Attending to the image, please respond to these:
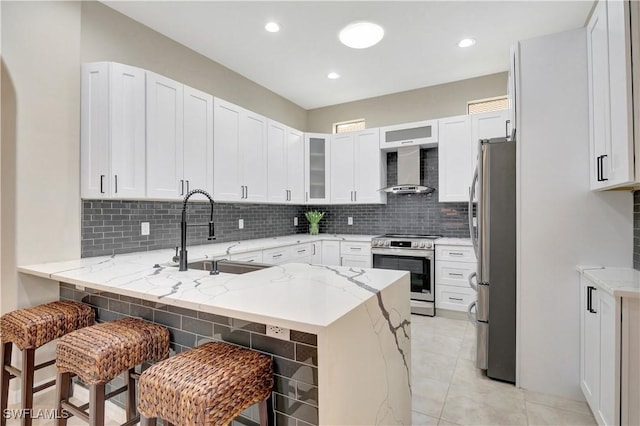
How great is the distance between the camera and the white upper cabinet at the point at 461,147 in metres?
3.79

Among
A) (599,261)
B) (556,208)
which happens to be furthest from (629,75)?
(599,261)

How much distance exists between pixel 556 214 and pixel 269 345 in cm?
210

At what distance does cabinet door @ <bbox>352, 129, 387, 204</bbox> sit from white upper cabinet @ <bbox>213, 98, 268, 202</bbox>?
1.44 m

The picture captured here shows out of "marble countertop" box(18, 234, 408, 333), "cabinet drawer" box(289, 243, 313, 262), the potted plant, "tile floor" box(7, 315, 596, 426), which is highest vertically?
the potted plant

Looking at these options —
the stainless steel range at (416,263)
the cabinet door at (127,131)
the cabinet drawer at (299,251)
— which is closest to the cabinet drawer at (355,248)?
the stainless steel range at (416,263)

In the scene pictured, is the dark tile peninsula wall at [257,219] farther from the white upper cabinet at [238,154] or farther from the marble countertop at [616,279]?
the marble countertop at [616,279]

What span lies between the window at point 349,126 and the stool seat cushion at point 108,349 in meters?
4.33

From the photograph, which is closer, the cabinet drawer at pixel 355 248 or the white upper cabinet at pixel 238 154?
the white upper cabinet at pixel 238 154

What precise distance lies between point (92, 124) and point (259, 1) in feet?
5.61

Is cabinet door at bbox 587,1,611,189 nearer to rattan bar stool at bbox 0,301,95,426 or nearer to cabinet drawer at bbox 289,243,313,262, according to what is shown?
cabinet drawer at bbox 289,243,313,262

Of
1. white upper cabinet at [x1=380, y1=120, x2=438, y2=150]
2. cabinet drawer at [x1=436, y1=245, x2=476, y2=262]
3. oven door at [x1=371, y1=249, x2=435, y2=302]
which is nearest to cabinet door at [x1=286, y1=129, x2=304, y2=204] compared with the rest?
white upper cabinet at [x1=380, y1=120, x2=438, y2=150]

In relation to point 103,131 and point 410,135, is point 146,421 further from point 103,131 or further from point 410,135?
point 410,135

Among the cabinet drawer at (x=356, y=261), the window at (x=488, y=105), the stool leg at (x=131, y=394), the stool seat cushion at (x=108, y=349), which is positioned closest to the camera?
the stool seat cushion at (x=108, y=349)

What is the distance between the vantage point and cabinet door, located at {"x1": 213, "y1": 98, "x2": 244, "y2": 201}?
10.8ft
